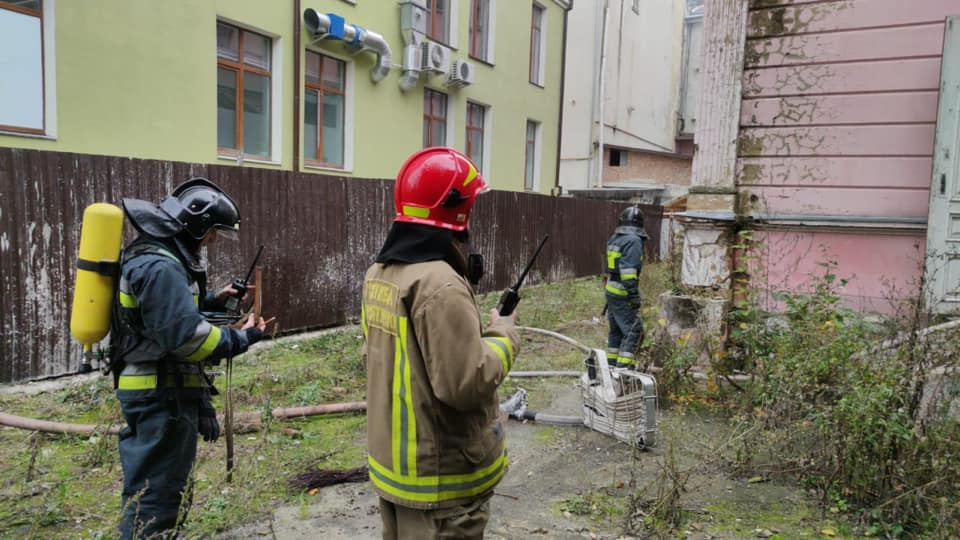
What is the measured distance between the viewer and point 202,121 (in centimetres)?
992

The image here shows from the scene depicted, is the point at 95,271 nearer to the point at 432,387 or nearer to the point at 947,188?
the point at 432,387

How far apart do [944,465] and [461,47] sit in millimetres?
14367

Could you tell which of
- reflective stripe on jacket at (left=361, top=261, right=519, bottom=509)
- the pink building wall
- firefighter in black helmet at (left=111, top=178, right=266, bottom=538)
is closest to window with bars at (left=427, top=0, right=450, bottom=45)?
the pink building wall

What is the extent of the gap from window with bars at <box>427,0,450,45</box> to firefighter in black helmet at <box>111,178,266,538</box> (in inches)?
517

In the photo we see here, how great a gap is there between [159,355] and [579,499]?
8.52 feet

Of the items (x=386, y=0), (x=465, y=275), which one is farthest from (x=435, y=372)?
(x=386, y=0)

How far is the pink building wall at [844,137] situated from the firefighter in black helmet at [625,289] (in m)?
1.12

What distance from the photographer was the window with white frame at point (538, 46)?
19.3 meters

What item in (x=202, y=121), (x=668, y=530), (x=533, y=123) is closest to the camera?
(x=668, y=530)

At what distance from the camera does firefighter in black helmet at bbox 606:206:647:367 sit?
6.59 meters

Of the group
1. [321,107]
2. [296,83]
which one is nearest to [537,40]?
[321,107]

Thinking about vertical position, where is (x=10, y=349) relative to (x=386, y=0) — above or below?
below

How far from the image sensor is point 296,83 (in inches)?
448

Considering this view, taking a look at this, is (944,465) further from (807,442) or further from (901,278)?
(901,278)
